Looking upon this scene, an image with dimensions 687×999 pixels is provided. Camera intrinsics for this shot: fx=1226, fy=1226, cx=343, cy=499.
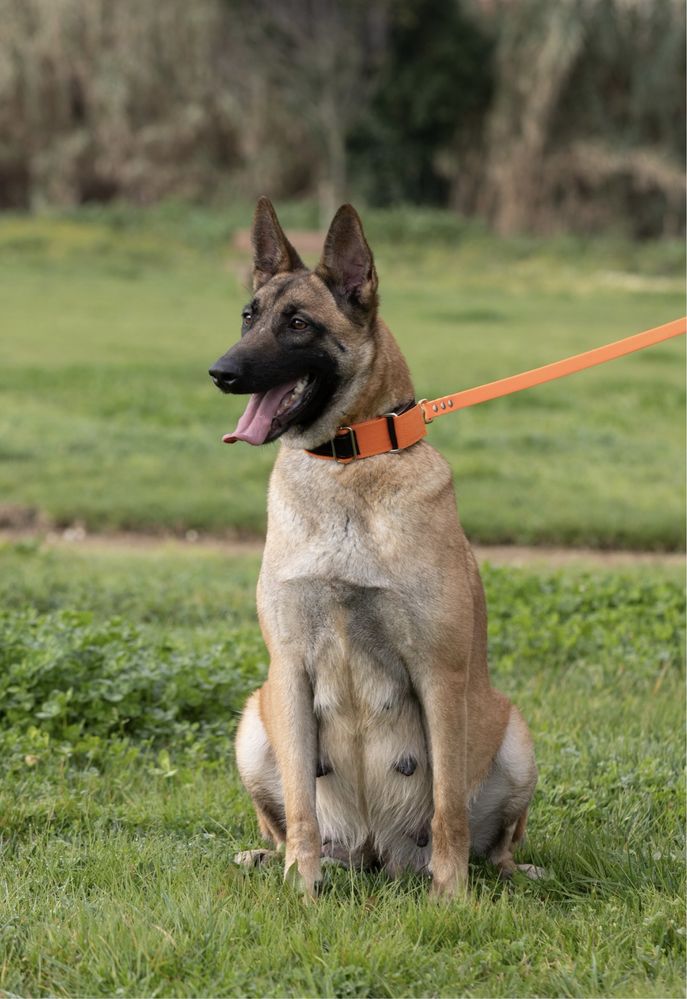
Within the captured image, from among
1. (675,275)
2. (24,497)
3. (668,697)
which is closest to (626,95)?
(675,275)

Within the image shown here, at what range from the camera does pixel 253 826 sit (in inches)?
169

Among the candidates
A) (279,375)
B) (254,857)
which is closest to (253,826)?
(254,857)

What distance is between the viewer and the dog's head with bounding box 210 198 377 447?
11.9 ft

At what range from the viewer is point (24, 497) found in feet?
32.4

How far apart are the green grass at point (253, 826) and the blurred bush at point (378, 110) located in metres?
26.1

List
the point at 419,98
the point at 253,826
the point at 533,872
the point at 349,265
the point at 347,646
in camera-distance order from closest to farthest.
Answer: the point at 347,646 < the point at 349,265 < the point at 533,872 < the point at 253,826 < the point at 419,98

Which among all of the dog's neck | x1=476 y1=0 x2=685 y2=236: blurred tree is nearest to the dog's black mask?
the dog's neck

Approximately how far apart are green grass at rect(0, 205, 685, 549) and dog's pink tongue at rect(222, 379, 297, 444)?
5634 millimetres

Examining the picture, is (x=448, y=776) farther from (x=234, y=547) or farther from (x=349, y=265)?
(x=234, y=547)

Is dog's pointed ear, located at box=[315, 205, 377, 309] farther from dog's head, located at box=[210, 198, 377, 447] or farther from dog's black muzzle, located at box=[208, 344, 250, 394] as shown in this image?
dog's black muzzle, located at box=[208, 344, 250, 394]

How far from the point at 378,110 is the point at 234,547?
85.2 ft

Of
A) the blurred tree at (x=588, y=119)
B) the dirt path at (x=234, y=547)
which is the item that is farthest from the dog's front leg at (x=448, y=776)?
the blurred tree at (x=588, y=119)

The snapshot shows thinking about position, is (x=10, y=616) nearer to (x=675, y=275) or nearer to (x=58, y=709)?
(x=58, y=709)

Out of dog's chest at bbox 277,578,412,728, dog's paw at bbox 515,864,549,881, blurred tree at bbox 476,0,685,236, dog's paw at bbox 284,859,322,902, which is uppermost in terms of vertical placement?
blurred tree at bbox 476,0,685,236
